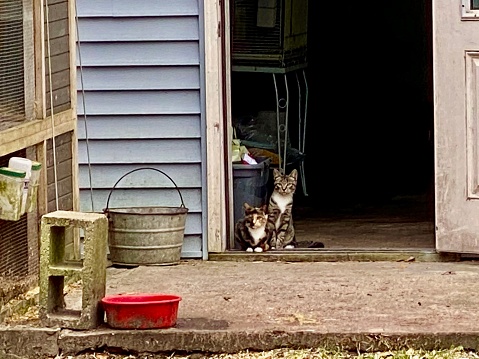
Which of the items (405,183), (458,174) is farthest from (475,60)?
(405,183)

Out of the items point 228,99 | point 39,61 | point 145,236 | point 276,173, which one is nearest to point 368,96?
point 276,173

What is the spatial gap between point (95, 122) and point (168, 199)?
65 centimetres

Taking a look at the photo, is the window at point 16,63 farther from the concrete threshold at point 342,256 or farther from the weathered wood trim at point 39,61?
the concrete threshold at point 342,256

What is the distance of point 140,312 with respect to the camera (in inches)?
215

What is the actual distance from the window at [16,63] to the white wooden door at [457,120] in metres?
2.38

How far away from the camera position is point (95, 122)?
7.49 metres

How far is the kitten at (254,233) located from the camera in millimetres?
7637

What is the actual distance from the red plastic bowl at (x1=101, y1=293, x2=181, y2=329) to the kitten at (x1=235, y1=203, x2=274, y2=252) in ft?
7.02

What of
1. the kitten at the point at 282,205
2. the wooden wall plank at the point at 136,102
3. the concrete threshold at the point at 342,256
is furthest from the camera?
the kitten at the point at 282,205

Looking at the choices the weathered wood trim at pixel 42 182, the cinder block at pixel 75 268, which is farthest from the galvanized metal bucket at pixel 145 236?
the cinder block at pixel 75 268

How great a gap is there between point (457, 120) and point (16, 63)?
259cm

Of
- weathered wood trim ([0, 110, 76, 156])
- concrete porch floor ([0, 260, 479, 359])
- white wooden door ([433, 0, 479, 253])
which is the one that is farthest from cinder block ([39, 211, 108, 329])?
white wooden door ([433, 0, 479, 253])

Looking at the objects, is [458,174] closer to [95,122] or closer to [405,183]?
[95,122]

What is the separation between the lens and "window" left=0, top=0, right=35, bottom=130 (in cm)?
579
